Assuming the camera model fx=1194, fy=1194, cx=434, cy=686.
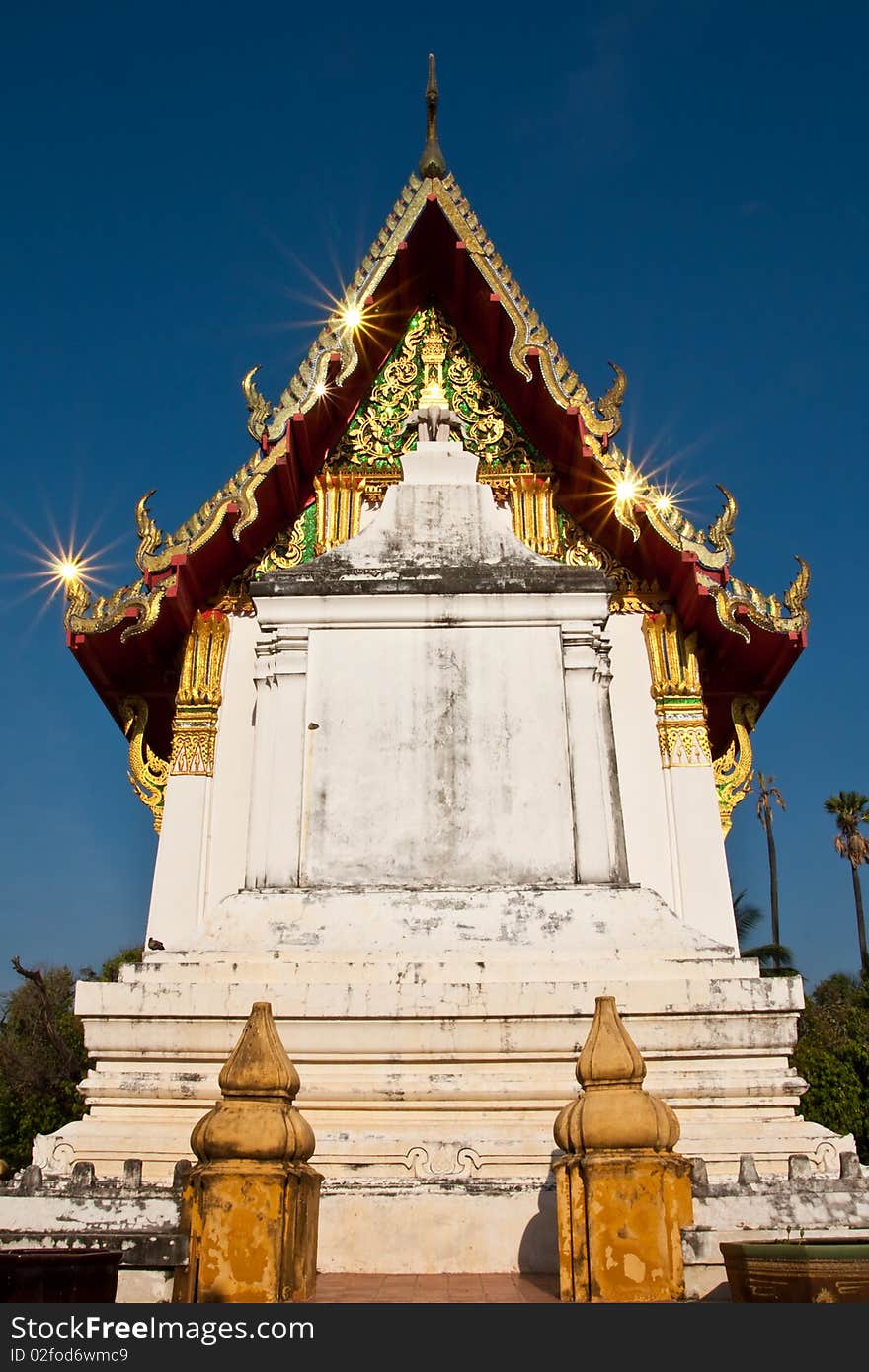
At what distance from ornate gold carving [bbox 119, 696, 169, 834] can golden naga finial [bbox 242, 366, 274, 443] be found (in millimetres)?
2356

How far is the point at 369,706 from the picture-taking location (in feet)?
23.2

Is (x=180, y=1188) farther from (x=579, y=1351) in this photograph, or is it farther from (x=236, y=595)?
(x=236, y=595)

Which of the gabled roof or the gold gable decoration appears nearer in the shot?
the gabled roof

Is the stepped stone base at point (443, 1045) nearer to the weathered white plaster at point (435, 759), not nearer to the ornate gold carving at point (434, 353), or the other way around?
the weathered white plaster at point (435, 759)

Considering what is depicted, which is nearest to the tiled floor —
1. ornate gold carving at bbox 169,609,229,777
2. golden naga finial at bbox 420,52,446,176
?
ornate gold carving at bbox 169,609,229,777

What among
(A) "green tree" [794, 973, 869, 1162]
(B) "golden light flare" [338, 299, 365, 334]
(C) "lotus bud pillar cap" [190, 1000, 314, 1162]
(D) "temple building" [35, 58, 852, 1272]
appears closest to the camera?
(C) "lotus bud pillar cap" [190, 1000, 314, 1162]

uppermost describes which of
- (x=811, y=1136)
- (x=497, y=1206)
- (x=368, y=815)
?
(x=368, y=815)

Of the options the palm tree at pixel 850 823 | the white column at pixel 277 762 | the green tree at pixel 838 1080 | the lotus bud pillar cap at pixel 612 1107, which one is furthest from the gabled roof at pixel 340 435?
the palm tree at pixel 850 823

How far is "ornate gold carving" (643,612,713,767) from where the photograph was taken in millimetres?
8883

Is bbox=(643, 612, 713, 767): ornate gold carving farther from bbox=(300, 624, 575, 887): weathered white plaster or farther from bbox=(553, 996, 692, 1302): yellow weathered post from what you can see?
bbox=(553, 996, 692, 1302): yellow weathered post

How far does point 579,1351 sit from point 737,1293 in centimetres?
74

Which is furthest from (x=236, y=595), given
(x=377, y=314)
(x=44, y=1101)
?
(x=44, y=1101)

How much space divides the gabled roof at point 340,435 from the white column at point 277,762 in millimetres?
1710

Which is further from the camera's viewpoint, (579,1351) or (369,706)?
(369,706)
